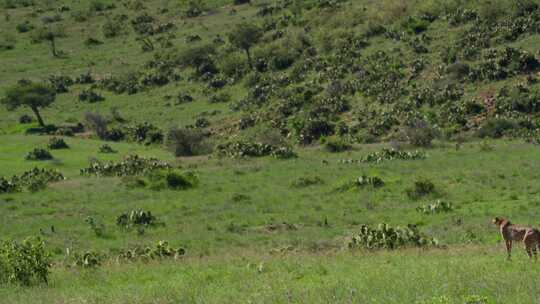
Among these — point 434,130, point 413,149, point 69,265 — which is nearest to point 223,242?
point 69,265

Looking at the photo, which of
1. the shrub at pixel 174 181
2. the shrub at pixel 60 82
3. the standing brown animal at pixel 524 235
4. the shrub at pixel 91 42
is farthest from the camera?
the shrub at pixel 91 42

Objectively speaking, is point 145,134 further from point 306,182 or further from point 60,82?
point 306,182

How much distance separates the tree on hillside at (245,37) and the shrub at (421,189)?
49360 millimetres

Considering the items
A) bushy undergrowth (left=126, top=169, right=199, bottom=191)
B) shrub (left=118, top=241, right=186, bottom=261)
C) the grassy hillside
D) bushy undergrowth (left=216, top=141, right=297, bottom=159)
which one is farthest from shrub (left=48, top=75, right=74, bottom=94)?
shrub (left=118, top=241, right=186, bottom=261)

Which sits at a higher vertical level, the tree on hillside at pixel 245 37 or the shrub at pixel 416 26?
the shrub at pixel 416 26

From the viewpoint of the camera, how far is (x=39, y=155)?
52.2m

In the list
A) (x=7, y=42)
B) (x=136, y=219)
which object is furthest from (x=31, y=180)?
(x=7, y=42)

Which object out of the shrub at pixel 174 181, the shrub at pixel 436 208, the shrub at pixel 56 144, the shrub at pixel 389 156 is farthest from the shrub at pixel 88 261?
the shrub at pixel 56 144

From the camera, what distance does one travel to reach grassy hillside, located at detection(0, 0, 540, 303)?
57.5 feet

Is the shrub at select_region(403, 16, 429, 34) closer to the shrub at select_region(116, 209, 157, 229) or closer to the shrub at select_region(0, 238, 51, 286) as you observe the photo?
the shrub at select_region(116, 209, 157, 229)

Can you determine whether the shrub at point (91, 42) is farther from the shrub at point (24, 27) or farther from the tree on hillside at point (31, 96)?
the tree on hillside at point (31, 96)

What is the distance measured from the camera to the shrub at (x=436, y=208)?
2964cm

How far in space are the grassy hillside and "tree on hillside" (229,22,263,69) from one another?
0.76 ft

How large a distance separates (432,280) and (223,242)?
13675 mm
